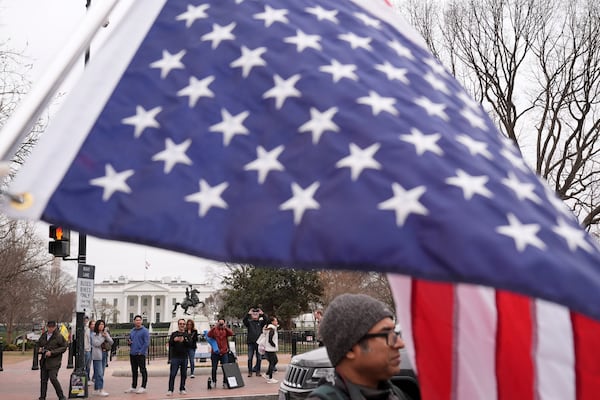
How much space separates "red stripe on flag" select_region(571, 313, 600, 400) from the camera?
246 cm

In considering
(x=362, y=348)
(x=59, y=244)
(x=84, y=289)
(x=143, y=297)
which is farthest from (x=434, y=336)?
(x=143, y=297)

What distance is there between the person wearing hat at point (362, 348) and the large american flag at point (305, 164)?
416mm

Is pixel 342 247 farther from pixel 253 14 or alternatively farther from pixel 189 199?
pixel 253 14

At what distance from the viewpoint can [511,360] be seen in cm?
265

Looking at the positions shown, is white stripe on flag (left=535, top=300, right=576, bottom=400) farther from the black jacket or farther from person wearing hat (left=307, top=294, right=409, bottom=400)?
the black jacket

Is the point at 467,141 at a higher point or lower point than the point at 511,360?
higher

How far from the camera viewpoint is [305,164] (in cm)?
200

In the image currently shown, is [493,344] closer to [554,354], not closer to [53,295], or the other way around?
[554,354]

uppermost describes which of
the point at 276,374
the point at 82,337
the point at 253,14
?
the point at 253,14

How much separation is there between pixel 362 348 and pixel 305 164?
40.6 inches

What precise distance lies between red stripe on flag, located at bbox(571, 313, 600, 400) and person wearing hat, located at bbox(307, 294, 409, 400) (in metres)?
0.67

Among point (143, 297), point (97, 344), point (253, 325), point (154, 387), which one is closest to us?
point (97, 344)

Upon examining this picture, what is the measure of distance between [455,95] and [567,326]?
Answer: 0.90m

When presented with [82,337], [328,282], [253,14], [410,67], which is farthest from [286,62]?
[328,282]
